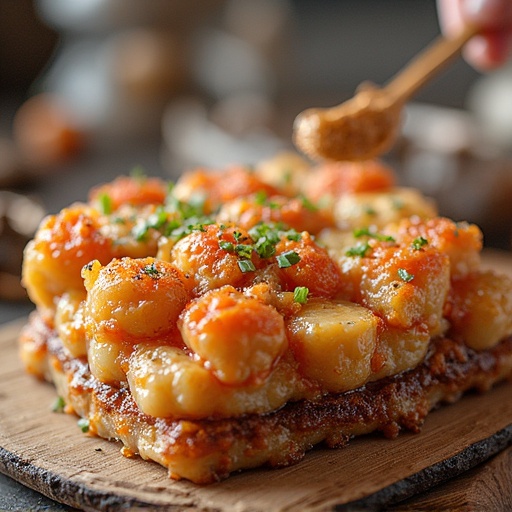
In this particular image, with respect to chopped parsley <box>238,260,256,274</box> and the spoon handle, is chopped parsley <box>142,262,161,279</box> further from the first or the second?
the spoon handle

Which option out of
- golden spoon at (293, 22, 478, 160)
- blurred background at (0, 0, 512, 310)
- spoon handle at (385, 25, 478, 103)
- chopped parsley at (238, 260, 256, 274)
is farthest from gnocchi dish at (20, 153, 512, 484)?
blurred background at (0, 0, 512, 310)

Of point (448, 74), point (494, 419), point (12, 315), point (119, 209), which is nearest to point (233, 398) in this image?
point (494, 419)

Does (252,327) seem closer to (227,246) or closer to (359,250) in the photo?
(227,246)

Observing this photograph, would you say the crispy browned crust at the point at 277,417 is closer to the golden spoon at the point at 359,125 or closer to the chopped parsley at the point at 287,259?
the chopped parsley at the point at 287,259

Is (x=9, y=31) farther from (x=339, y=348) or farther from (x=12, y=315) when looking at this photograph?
(x=339, y=348)

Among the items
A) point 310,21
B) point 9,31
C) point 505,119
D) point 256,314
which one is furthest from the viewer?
point 310,21

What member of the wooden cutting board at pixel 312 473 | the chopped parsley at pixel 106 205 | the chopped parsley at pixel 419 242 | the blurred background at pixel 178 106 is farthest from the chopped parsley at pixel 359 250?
the blurred background at pixel 178 106

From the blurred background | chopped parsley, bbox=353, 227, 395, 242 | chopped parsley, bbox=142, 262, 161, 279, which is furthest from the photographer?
the blurred background
